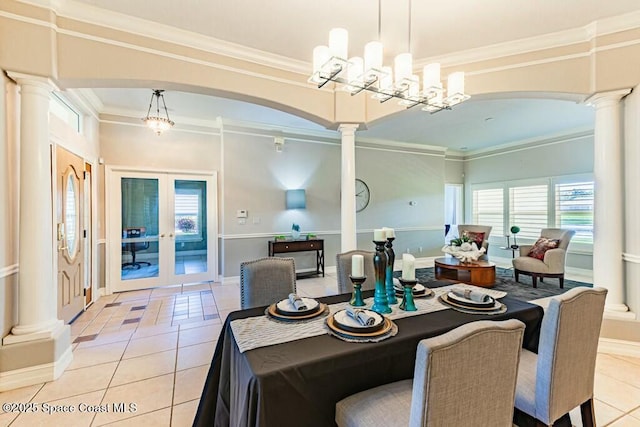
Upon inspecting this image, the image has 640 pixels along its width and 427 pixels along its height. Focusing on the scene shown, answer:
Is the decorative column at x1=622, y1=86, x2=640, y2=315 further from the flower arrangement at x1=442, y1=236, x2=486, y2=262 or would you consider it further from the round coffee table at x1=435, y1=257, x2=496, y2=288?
the flower arrangement at x1=442, y1=236, x2=486, y2=262

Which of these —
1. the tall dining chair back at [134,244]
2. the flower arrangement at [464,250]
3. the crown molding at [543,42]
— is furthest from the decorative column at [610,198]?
the tall dining chair back at [134,244]

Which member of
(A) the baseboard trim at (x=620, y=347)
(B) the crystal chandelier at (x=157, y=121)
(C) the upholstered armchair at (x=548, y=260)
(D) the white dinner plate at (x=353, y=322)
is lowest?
(A) the baseboard trim at (x=620, y=347)

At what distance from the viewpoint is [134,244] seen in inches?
187

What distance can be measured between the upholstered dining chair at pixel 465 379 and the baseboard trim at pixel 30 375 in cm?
250

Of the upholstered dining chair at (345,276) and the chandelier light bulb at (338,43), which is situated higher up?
the chandelier light bulb at (338,43)

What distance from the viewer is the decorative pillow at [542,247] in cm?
489

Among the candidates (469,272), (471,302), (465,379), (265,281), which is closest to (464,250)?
(469,272)

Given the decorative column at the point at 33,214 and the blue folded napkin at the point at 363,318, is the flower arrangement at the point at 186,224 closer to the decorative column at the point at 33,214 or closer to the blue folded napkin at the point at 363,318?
the decorative column at the point at 33,214

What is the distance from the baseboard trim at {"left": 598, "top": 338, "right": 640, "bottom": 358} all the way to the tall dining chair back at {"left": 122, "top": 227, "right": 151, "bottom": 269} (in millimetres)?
5958

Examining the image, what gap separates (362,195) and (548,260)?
349 centimetres

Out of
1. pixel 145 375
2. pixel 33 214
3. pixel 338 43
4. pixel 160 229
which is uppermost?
pixel 338 43

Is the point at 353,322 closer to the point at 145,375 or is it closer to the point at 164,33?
the point at 145,375

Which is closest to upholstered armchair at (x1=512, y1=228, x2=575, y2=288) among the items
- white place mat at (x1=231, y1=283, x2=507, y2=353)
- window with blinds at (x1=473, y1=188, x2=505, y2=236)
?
window with blinds at (x1=473, y1=188, x2=505, y2=236)

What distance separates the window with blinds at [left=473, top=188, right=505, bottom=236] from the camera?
720 cm
